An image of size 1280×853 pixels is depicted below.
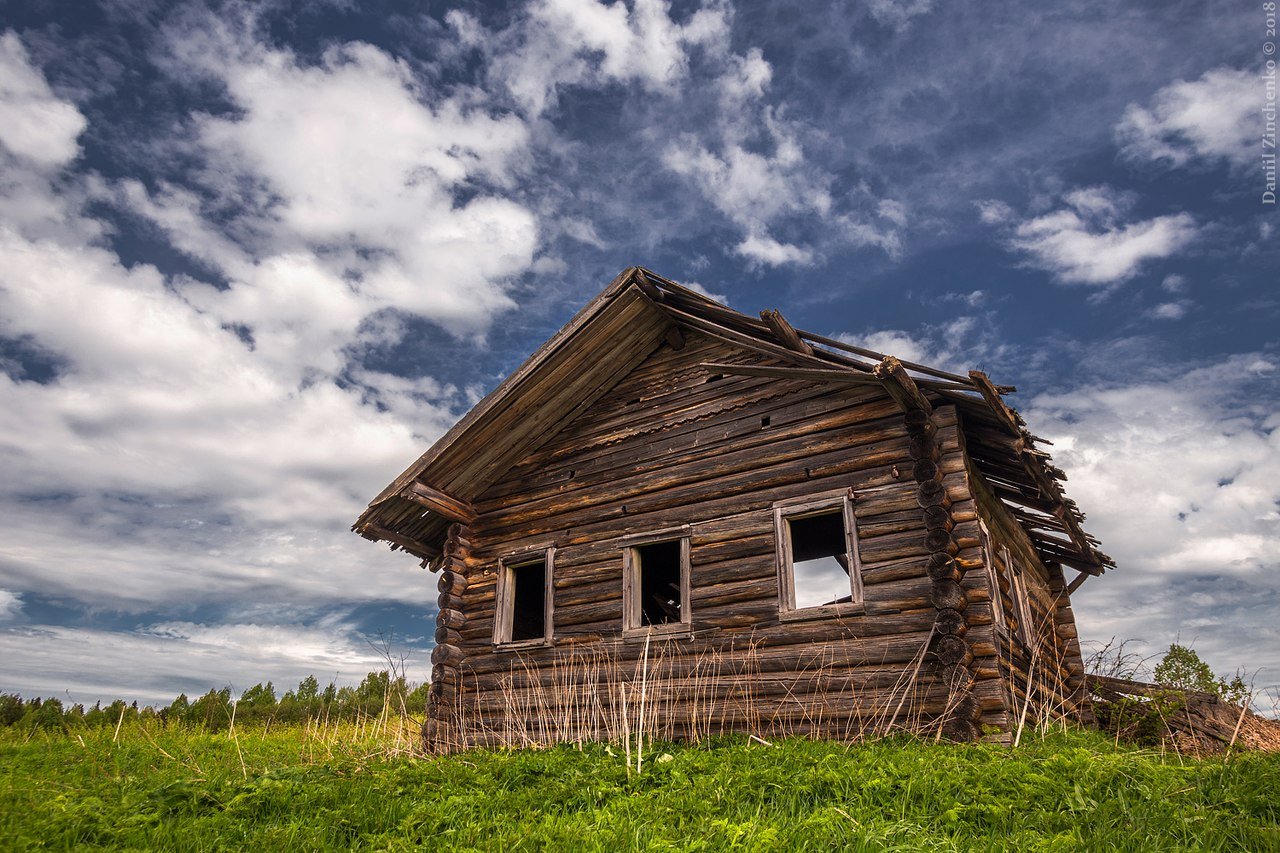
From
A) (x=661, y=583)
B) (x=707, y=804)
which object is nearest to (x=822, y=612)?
(x=707, y=804)

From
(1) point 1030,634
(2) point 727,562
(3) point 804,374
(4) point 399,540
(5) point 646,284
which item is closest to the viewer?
(3) point 804,374

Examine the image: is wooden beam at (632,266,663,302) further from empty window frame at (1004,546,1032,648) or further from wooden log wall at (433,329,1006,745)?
empty window frame at (1004,546,1032,648)

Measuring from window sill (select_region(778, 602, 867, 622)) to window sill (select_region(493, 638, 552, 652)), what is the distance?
388 cm

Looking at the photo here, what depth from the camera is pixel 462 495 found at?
1336cm

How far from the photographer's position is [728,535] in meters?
10.4

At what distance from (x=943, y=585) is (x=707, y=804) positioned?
4.36m

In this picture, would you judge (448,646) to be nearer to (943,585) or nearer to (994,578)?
(943,585)

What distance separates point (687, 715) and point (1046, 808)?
5.25 m

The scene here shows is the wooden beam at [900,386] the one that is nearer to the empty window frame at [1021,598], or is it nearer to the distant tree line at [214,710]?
the empty window frame at [1021,598]

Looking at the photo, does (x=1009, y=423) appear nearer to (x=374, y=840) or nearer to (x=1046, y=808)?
(x=1046, y=808)

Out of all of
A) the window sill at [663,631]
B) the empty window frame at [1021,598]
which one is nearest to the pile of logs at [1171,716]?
the empty window frame at [1021,598]

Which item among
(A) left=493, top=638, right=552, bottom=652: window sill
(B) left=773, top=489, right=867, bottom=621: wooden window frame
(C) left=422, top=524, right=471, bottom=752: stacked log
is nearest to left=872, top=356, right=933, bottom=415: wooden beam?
(B) left=773, top=489, right=867, bottom=621: wooden window frame

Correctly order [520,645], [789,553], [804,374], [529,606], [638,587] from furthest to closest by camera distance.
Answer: [529,606] → [520,645] → [638,587] → [804,374] → [789,553]

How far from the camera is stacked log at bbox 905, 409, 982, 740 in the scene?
8086 millimetres
